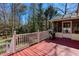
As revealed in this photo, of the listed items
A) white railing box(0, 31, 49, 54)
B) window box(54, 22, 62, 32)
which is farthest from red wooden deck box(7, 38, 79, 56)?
window box(54, 22, 62, 32)

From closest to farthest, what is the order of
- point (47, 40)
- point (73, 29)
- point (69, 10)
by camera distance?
point (69, 10)
point (47, 40)
point (73, 29)

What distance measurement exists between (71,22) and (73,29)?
36 centimetres

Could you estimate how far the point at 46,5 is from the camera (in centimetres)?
491

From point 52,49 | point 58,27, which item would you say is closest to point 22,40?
point 52,49

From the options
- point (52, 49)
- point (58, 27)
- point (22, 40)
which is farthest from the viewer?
point (58, 27)

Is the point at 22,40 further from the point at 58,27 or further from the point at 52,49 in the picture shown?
the point at 58,27

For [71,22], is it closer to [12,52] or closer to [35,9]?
[35,9]

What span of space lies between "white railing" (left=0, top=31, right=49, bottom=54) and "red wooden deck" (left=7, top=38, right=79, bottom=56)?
18cm

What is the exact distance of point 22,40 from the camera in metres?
5.09

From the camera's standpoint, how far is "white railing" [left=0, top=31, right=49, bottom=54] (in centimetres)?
479

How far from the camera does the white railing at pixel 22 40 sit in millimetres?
4792

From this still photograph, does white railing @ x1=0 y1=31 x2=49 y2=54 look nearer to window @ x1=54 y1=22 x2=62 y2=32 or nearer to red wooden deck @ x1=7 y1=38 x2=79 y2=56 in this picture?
red wooden deck @ x1=7 y1=38 x2=79 y2=56

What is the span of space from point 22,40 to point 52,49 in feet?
3.15

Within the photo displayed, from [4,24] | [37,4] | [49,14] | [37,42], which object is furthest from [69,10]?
[4,24]
